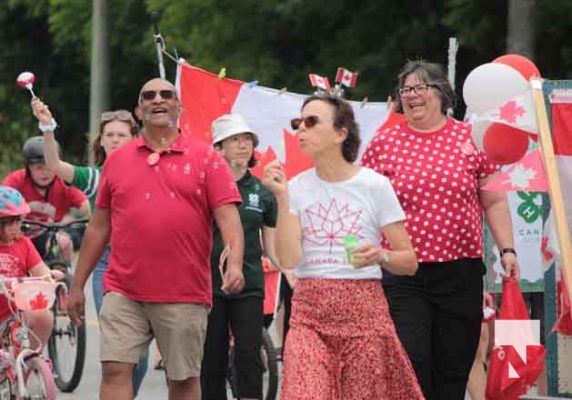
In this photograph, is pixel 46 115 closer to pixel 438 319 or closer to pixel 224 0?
pixel 438 319

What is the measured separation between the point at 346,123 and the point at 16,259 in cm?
326

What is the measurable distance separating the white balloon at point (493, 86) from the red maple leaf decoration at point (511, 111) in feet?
1.05

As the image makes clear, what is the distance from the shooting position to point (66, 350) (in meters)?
12.2

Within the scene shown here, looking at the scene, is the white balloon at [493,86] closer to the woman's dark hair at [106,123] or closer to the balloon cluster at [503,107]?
the balloon cluster at [503,107]

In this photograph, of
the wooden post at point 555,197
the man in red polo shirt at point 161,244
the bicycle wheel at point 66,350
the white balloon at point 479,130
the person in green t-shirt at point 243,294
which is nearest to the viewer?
the wooden post at point 555,197

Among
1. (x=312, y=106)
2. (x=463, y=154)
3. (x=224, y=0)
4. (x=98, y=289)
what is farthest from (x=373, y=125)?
(x=224, y=0)

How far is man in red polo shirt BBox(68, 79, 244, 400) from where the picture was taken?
7.86 m

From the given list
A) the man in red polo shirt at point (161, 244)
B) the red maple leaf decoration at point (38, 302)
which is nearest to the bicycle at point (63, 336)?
the red maple leaf decoration at point (38, 302)

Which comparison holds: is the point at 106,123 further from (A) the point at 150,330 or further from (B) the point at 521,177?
(B) the point at 521,177

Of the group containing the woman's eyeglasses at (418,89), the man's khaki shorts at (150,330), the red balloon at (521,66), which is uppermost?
the red balloon at (521,66)

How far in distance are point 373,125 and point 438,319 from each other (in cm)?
434

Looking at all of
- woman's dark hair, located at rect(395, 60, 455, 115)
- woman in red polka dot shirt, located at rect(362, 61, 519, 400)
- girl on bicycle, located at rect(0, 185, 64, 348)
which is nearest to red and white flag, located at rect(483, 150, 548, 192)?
woman in red polka dot shirt, located at rect(362, 61, 519, 400)

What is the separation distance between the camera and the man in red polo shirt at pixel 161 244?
7855mm

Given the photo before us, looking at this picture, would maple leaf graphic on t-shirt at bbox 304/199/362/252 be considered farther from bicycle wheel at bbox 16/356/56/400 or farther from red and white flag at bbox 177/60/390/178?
red and white flag at bbox 177/60/390/178
